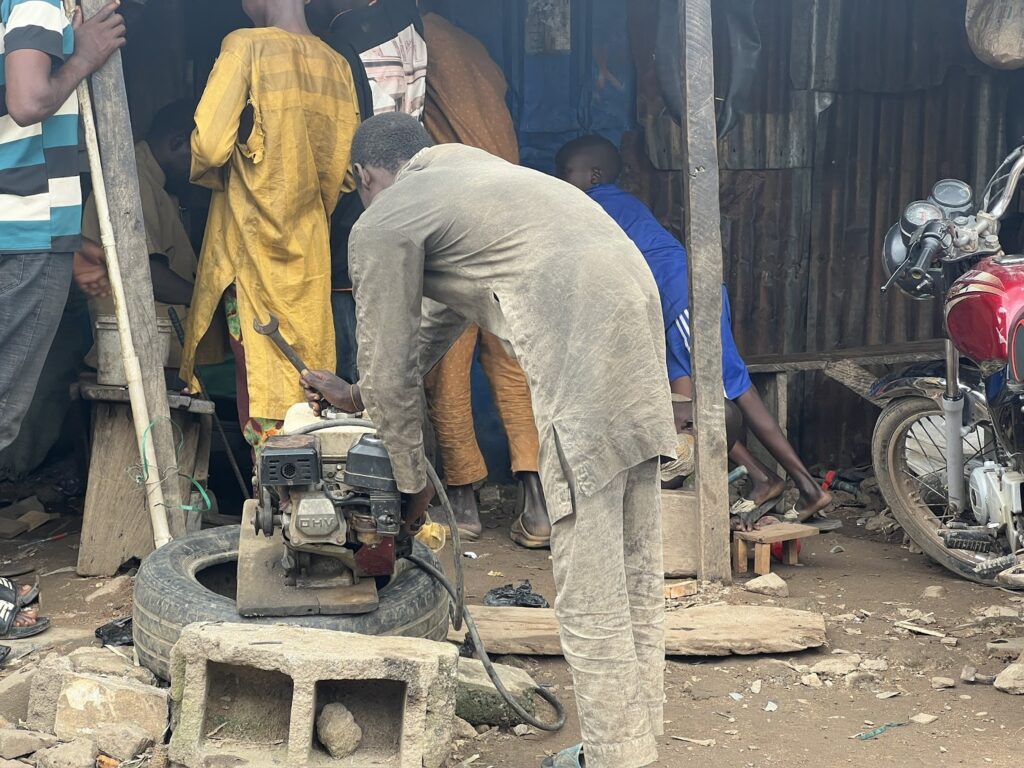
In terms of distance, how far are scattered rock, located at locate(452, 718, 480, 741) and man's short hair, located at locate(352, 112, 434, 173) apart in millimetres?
1764

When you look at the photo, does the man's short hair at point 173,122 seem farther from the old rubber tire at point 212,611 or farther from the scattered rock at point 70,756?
the scattered rock at point 70,756

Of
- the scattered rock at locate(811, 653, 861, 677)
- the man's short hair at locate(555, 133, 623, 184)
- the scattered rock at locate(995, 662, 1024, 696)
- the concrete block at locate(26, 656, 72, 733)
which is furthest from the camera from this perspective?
the man's short hair at locate(555, 133, 623, 184)

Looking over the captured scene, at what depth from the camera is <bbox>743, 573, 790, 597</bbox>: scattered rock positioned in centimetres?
539

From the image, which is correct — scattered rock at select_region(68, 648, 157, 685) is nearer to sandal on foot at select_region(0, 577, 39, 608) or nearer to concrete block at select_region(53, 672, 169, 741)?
concrete block at select_region(53, 672, 169, 741)

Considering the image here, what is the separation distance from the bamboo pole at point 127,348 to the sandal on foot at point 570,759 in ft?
6.70

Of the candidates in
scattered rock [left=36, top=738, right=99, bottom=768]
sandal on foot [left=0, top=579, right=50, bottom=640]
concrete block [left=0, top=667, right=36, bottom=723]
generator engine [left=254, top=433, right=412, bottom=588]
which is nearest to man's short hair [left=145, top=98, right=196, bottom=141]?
sandal on foot [left=0, top=579, right=50, bottom=640]

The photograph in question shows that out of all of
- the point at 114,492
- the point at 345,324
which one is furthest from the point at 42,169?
the point at 345,324

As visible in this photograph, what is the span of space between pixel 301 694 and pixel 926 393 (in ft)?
11.1

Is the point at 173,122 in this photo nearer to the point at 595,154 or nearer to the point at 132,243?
the point at 132,243

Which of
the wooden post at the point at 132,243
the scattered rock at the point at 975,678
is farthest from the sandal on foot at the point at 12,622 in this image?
the scattered rock at the point at 975,678

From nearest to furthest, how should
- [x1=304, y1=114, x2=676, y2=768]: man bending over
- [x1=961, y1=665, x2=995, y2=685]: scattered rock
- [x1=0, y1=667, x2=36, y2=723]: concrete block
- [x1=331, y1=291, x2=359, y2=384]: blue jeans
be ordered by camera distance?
[x1=304, y1=114, x2=676, y2=768]: man bending over < [x1=0, y1=667, x2=36, y2=723]: concrete block < [x1=961, y1=665, x2=995, y2=685]: scattered rock < [x1=331, y1=291, x2=359, y2=384]: blue jeans

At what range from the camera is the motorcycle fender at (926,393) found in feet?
17.6

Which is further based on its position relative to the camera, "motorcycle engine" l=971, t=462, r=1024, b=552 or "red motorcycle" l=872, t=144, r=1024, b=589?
"motorcycle engine" l=971, t=462, r=1024, b=552

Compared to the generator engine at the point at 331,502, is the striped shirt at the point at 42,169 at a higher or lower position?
higher
